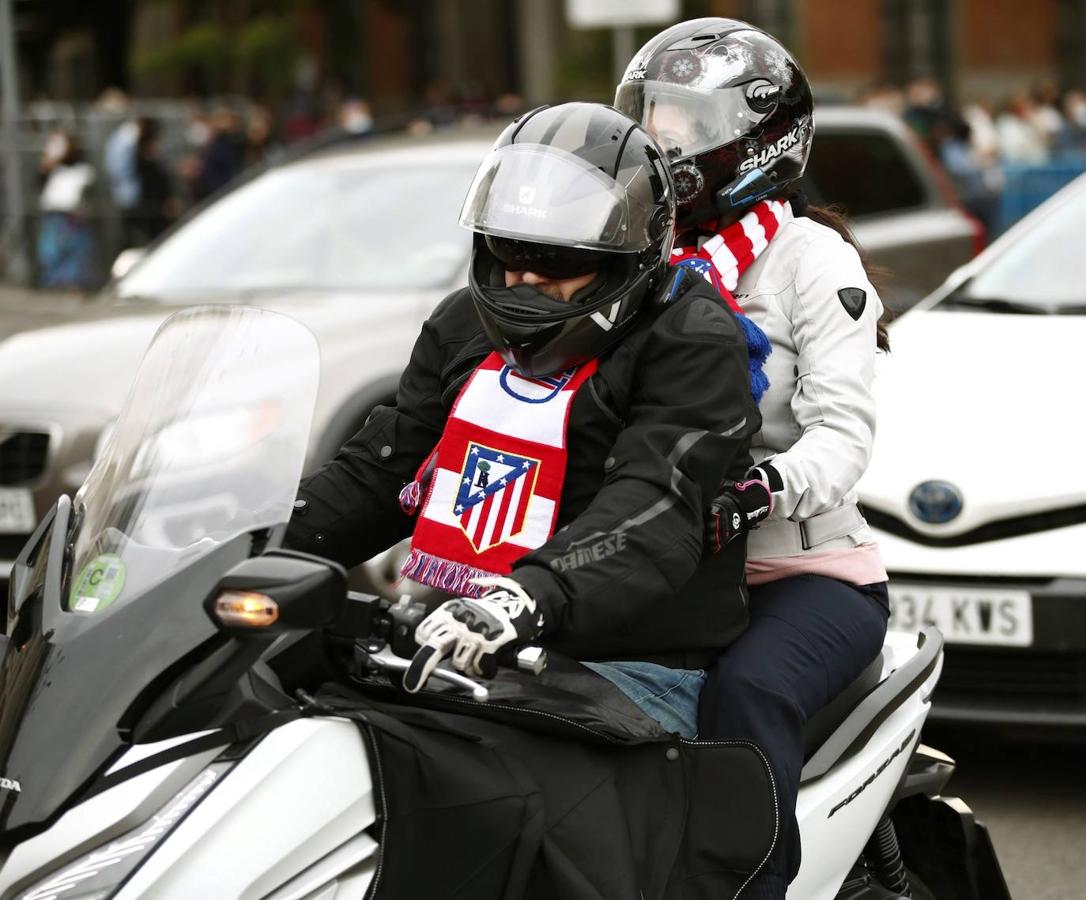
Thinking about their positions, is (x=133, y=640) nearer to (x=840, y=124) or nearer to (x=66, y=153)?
(x=840, y=124)

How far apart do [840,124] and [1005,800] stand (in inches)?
199

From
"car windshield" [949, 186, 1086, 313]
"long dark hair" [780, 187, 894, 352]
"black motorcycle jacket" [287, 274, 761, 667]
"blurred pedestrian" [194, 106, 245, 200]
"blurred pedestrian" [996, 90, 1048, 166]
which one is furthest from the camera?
"blurred pedestrian" [996, 90, 1048, 166]

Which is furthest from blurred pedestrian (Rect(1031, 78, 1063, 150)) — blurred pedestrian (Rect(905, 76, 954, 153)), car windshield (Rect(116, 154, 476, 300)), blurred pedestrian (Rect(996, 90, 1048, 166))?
car windshield (Rect(116, 154, 476, 300))

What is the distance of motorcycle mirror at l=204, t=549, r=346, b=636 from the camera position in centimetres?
216

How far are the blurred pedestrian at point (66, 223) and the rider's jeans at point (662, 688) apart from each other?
52.1ft

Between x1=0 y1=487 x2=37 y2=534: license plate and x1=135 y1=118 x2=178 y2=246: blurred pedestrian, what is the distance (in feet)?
39.2

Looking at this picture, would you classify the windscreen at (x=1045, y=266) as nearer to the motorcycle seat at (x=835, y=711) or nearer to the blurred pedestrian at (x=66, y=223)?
the motorcycle seat at (x=835, y=711)

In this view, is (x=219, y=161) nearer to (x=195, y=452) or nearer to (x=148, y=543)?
(x=195, y=452)

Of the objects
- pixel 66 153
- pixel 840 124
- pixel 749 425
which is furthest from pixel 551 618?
pixel 66 153

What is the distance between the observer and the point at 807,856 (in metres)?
2.98

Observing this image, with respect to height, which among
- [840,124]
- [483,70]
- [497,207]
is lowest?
[483,70]

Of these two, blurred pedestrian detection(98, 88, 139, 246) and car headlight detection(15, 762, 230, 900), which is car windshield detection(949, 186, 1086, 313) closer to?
car headlight detection(15, 762, 230, 900)

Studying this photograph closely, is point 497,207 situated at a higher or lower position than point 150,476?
higher

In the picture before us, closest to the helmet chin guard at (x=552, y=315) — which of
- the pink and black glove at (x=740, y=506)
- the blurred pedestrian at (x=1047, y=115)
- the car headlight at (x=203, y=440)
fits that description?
the pink and black glove at (x=740, y=506)
